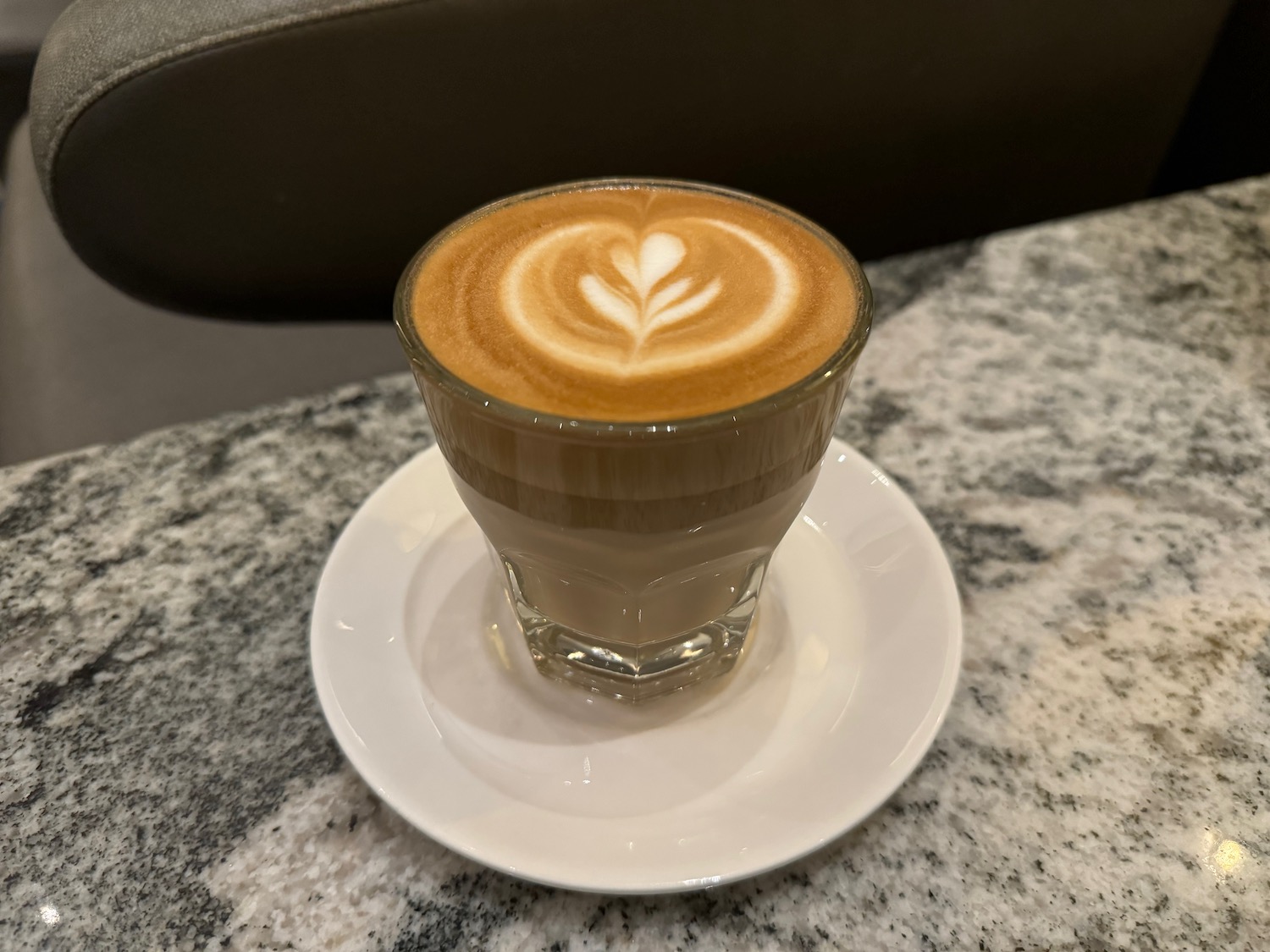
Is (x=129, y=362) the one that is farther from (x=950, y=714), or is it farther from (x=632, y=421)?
(x=950, y=714)

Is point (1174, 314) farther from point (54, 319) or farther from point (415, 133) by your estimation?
point (54, 319)

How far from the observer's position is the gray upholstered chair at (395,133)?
3.04ft

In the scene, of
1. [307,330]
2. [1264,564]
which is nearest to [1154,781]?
[1264,564]

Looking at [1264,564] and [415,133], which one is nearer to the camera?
[1264,564]

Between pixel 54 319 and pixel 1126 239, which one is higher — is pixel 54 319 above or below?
below

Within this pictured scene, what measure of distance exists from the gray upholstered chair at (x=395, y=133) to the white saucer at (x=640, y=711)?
1.64ft

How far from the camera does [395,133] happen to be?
99cm

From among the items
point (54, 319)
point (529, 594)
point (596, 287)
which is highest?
point (596, 287)

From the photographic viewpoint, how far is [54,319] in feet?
3.84

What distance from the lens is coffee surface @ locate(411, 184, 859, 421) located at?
0.46 m

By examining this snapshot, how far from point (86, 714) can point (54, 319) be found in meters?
0.80

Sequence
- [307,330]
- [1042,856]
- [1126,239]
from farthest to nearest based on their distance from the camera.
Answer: [307,330] < [1126,239] < [1042,856]

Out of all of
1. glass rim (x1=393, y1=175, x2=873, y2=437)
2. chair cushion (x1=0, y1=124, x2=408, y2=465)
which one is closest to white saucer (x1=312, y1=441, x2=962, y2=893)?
glass rim (x1=393, y1=175, x2=873, y2=437)

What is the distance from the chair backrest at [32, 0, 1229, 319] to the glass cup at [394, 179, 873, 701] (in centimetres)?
43
